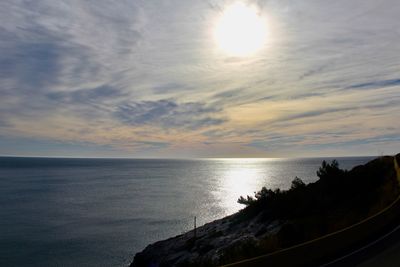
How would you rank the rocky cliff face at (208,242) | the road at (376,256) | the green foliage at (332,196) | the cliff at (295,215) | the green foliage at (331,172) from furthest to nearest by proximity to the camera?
the green foliage at (331,172) < the green foliage at (332,196) < the rocky cliff face at (208,242) < the cliff at (295,215) < the road at (376,256)

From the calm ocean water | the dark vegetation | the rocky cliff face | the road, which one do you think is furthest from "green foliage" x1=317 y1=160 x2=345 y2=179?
the calm ocean water

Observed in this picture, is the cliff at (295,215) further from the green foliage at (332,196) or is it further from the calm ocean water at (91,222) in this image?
the calm ocean water at (91,222)

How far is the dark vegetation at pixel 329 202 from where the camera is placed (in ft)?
60.9

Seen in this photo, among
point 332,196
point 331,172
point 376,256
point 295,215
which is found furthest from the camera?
point 331,172

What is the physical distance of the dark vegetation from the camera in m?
18.6

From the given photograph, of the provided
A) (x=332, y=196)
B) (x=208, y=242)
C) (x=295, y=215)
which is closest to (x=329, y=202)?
(x=332, y=196)

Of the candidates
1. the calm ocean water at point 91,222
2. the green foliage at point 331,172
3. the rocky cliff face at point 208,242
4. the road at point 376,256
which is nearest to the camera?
the road at point 376,256

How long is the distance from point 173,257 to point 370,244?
592 inches

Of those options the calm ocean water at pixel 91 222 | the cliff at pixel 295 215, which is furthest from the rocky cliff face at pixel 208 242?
the calm ocean water at pixel 91 222

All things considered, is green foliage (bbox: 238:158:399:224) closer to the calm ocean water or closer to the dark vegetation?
the dark vegetation

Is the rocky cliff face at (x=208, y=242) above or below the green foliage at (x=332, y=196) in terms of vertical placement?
below

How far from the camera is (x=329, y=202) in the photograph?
2620cm

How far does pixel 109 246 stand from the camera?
43.8 metres

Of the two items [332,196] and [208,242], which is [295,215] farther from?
[208,242]
